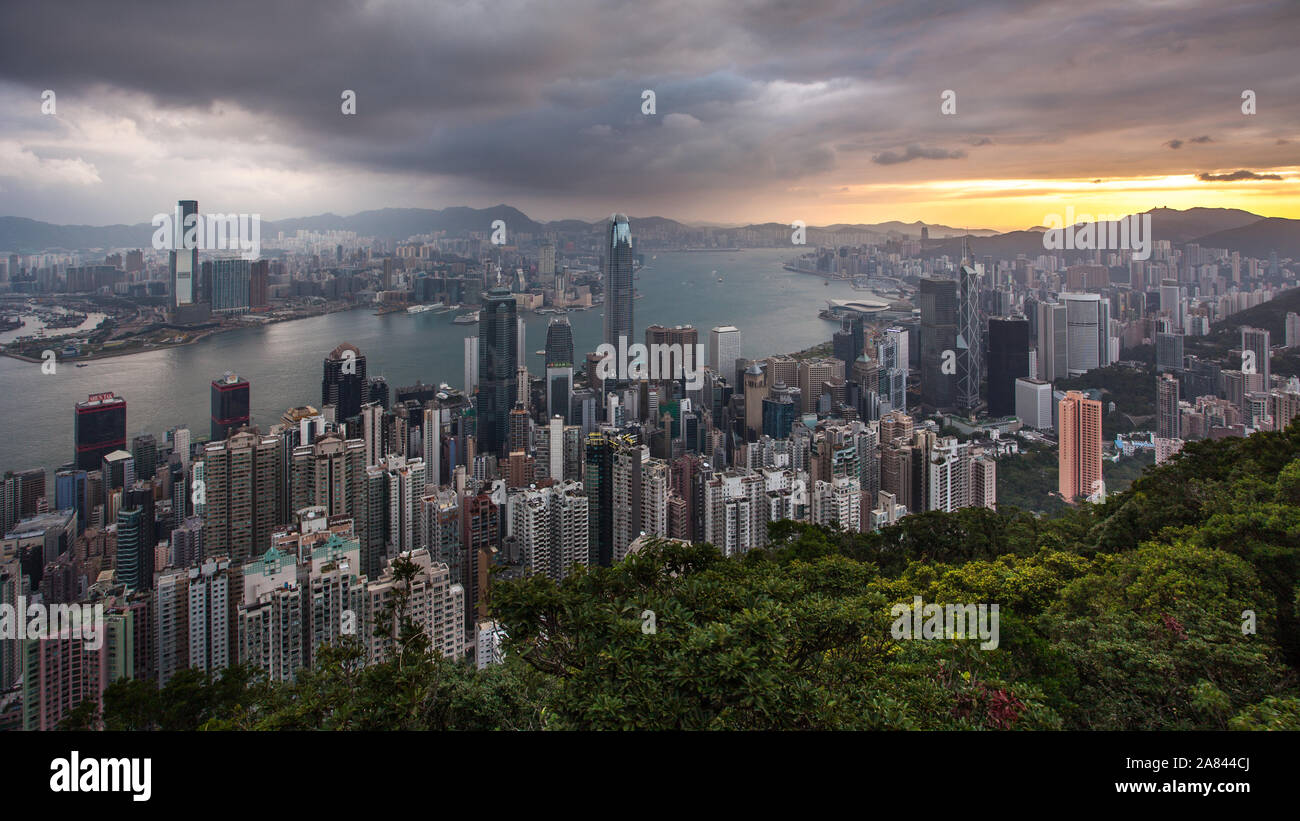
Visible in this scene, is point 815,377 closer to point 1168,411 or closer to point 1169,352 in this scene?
point 1168,411

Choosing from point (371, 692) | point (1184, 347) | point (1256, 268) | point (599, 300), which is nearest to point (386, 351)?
point (599, 300)

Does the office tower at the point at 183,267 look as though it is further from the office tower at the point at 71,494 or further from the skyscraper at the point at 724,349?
the skyscraper at the point at 724,349

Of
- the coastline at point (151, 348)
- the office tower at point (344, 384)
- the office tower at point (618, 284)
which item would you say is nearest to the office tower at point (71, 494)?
the coastline at point (151, 348)

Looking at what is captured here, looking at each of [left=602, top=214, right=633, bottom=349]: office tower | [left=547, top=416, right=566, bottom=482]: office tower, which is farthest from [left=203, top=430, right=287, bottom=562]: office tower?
[left=602, top=214, right=633, bottom=349]: office tower

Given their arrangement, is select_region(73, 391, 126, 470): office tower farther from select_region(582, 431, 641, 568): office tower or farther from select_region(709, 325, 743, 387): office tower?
select_region(709, 325, 743, 387): office tower

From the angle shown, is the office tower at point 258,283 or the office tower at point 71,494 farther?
the office tower at point 258,283
